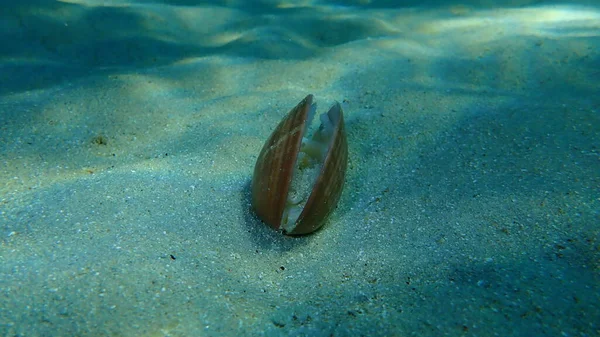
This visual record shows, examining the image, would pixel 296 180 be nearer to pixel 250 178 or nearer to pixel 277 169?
pixel 277 169

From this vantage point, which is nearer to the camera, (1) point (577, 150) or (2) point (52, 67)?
(1) point (577, 150)

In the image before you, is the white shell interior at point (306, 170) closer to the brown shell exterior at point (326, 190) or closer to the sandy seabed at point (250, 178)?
the brown shell exterior at point (326, 190)

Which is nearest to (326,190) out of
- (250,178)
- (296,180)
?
(296,180)

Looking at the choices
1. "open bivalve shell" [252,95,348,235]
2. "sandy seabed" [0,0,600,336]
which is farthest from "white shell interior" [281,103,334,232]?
"sandy seabed" [0,0,600,336]

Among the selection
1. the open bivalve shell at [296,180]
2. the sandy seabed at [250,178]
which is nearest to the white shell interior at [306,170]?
the open bivalve shell at [296,180]

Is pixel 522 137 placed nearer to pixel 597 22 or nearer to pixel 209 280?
pixel 209 280

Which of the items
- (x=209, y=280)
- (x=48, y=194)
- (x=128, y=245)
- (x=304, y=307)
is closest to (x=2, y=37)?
(x=48, y=194)

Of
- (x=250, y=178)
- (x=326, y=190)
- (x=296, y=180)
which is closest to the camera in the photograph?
(x=326, y=190)
